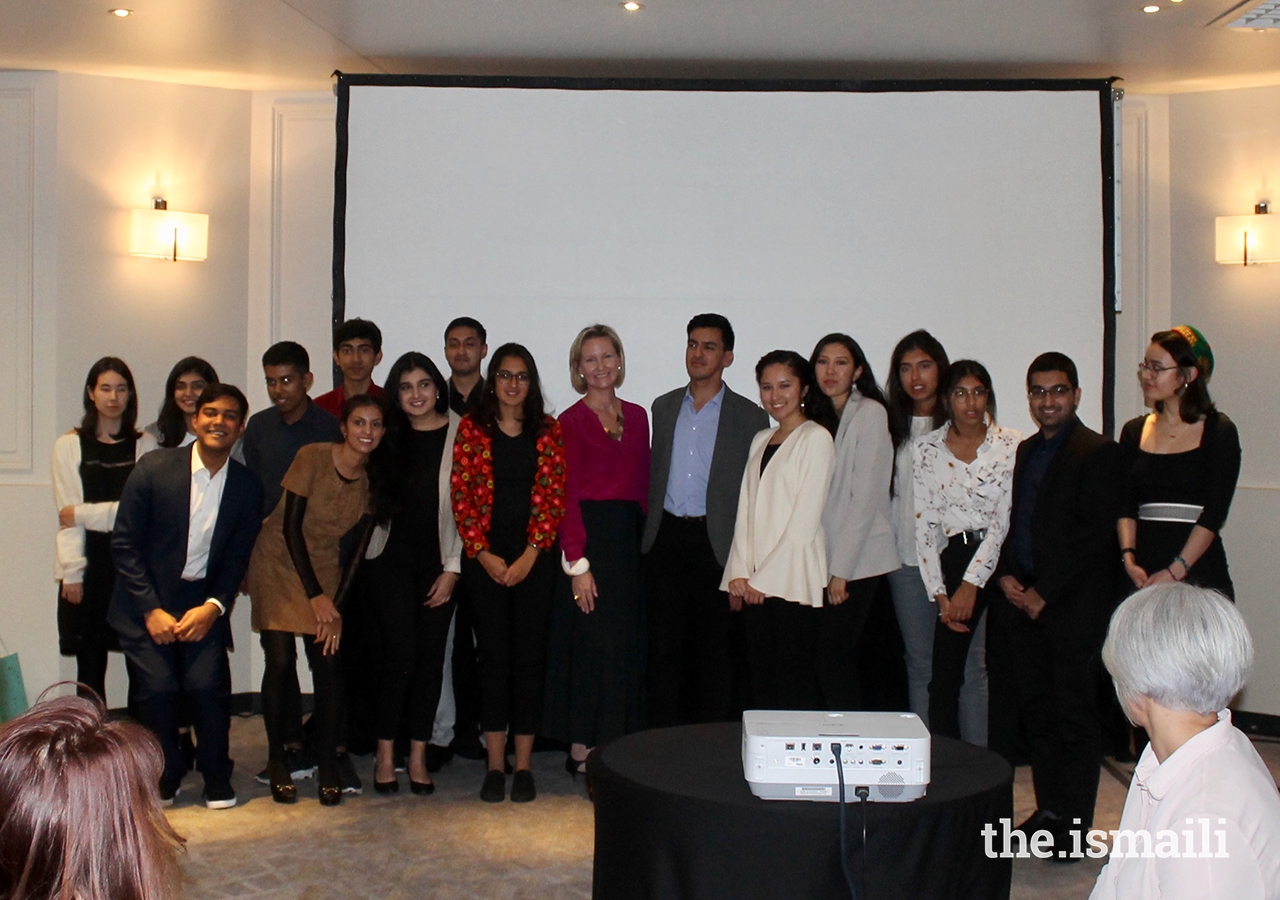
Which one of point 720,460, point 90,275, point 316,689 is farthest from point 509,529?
point 90,275

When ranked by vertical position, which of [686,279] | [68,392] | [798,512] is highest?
[686,279]

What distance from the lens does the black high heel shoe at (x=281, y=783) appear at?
4.04 meters

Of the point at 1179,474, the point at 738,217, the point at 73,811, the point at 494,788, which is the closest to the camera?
the point at 73,811

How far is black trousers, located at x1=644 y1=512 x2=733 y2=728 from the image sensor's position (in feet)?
13.6

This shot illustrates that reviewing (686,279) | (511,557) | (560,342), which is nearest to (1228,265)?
(686,279)

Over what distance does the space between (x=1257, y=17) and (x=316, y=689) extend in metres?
4.13

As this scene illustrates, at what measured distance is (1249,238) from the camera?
5.18 m

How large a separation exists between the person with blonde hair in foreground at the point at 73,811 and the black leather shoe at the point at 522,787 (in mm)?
3167

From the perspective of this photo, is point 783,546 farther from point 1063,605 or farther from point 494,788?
point 494,788

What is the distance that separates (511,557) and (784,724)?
2.05 meters

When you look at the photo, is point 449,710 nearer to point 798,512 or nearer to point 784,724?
point 798,512

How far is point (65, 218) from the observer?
524 centimetres

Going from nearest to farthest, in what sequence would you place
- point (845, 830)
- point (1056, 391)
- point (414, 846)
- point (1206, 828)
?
point (1206, 828), point (845, 830), point (1056, 391), point (414, 846)

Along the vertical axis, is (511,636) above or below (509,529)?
below
